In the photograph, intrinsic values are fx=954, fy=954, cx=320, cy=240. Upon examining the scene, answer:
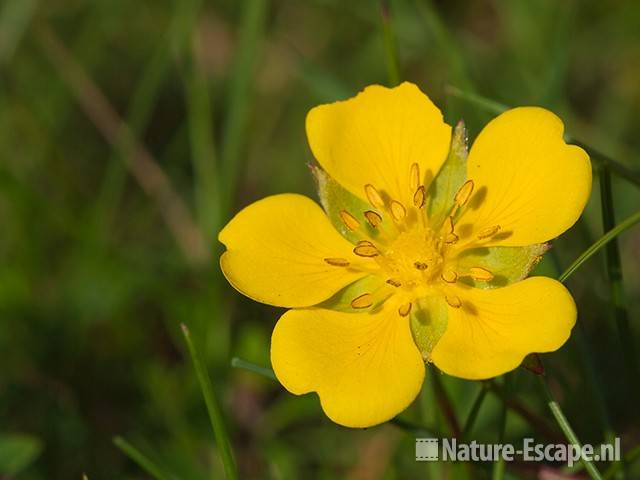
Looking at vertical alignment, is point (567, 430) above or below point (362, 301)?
below

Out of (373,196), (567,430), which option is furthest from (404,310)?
(567,430)

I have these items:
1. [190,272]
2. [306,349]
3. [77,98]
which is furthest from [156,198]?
[306,349]

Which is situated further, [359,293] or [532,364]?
[359,293]

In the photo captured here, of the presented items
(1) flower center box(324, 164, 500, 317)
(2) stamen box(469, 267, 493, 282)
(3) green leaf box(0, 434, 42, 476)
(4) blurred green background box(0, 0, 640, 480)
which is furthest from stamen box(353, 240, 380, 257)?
(3) green leaf box(0, 434, 42, 476)

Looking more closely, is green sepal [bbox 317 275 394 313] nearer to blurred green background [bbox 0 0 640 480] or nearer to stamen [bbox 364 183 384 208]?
stamen [bbox 364 183 384 208]

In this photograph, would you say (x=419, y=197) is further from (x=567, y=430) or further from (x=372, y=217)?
(x=567, y=430)

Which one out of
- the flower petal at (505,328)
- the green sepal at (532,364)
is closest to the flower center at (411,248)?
the flower petal at (505,328)

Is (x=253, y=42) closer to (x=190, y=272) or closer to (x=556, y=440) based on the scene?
(x=190, y=272)
